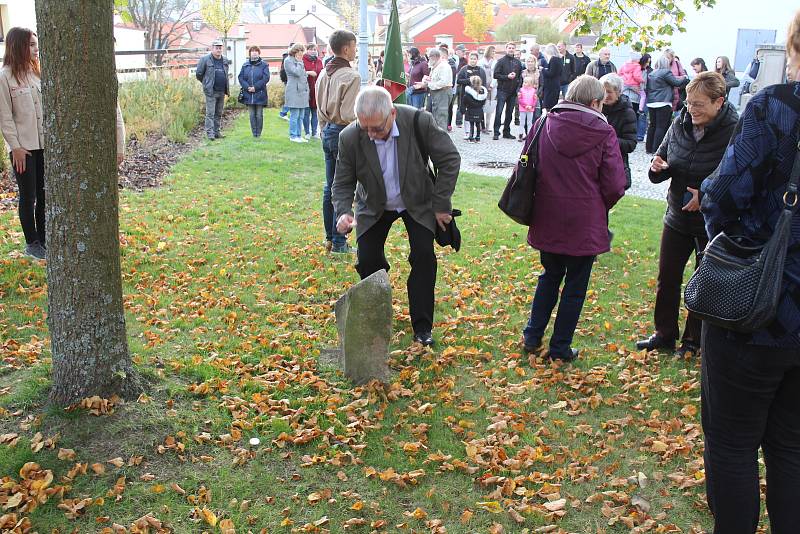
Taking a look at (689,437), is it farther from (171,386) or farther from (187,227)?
(187,227)

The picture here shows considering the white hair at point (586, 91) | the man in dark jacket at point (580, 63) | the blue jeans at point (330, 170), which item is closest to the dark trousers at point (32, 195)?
the blue jeans at point (330, 170)

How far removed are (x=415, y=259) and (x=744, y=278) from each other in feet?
11.4

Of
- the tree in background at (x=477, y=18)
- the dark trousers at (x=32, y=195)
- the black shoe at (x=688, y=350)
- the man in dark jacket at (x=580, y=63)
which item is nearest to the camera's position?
the black shoe at (x=688, y=350)

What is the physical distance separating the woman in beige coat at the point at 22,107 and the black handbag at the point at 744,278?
20.8 ft

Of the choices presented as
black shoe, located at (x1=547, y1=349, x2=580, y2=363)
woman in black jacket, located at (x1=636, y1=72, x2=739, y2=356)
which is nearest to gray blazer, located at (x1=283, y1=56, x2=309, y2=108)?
woman in black jacket, located at (x1=636, y1=72, x2=739, y2=356)

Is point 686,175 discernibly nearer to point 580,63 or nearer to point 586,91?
point 586,91

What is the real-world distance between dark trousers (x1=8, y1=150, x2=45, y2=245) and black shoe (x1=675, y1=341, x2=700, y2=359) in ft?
19.8

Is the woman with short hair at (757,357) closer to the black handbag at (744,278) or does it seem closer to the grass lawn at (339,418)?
the black handbag at (744,278)

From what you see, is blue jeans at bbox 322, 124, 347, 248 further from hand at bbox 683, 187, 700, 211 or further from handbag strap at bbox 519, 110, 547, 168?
hand at bbox 683, 187, 700, 211

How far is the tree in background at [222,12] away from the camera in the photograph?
4712cm

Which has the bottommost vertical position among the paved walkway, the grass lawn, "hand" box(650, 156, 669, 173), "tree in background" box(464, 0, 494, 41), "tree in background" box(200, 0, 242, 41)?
the grass lawn

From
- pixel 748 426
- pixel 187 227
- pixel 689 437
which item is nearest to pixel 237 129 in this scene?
pixel 187 227

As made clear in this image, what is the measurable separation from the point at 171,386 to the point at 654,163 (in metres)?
3.79

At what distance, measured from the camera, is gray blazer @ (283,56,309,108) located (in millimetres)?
17234
